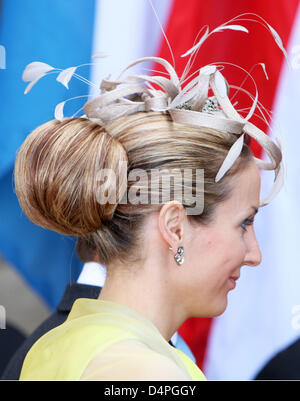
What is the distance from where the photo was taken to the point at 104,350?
2.64ft

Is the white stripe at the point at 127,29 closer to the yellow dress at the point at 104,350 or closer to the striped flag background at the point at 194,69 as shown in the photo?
the striped flag background at the point at 194,69

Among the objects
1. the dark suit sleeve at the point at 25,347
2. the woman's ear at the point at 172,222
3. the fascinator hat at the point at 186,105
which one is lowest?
the dark suit sleeve at the point at 25,347

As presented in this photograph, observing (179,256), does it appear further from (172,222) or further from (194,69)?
(194,69)

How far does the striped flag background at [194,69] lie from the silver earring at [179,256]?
2.05 ft

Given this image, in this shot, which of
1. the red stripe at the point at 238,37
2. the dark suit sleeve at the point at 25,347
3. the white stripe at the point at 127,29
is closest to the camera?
the dark suit sleeve at the point at 25,347

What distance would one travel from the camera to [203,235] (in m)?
1.02

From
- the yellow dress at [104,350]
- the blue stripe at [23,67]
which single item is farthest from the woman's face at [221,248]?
the blue stripe at [23,67]

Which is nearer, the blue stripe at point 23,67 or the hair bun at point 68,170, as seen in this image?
the hair bun at point 68,170

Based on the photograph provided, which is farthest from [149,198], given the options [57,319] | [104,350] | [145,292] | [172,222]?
[57,319]

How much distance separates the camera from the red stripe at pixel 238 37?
155 centimetres

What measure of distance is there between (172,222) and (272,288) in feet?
2.54

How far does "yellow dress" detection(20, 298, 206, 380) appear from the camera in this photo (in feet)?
2.49

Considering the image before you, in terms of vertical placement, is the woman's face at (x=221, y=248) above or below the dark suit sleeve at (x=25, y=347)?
above

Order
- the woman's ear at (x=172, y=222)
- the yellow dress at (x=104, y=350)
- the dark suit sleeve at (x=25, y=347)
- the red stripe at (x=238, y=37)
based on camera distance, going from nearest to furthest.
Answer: the yellow dress at (x=104, y=350), the woman's ear at (x=172, y=222), the dark suit sleeve at (x=25, y=347), the red stripe at (x=238, y=37)
